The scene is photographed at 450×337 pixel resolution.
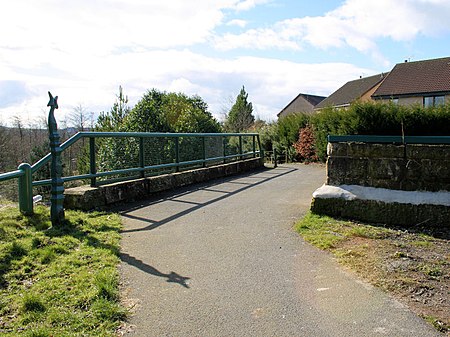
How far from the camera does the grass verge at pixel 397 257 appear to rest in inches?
156

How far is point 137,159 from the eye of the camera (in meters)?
9.38

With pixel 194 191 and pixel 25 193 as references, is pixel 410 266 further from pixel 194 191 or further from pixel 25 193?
pixel 194 191

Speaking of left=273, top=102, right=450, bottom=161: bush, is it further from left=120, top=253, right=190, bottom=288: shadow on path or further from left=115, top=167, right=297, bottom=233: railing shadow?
left=120, top=253, right=190, bottom=288: shadow on path

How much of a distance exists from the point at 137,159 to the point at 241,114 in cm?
4344

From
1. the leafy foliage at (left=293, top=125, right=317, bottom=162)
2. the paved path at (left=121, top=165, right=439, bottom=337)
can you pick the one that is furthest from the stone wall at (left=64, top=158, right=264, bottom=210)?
the leafy foliage at (left=293, top=125, right=317, bottom=162)

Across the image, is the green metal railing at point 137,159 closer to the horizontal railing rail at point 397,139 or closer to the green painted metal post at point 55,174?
the green painted metal post at point 55,174

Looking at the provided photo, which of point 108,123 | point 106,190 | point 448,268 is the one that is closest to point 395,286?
point 448,268

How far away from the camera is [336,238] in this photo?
593cm

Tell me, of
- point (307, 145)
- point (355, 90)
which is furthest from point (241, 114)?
point (307, 145)

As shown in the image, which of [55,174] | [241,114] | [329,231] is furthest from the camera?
[241,114]

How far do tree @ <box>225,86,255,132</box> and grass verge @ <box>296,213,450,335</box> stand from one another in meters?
34.9

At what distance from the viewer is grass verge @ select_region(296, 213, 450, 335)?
3.97 meters

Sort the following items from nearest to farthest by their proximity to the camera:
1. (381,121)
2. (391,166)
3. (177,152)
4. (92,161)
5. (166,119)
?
(391,166)
(92,161)
(177,152)
(381,121)
(166,119)

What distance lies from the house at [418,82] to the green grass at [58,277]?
29849 millimetres
